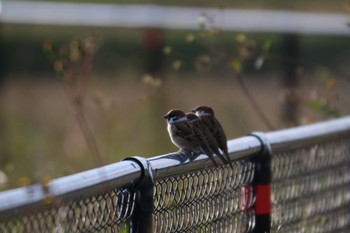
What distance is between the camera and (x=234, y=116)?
1116 centimetres

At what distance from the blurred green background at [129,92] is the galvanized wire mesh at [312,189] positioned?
12.4ft

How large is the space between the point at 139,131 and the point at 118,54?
200 cm

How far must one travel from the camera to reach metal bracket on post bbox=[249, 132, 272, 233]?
4.89m

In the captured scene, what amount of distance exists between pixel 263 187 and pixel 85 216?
64.6 inches

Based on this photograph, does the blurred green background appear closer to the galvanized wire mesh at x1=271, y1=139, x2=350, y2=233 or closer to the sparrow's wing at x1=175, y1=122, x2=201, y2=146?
the galvanized wire mesh at x1=271, y1=139, x2=350, y2=233

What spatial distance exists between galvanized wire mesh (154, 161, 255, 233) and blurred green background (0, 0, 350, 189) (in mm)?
4866

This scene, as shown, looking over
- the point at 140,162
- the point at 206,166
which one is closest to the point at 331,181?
the point at 206,166

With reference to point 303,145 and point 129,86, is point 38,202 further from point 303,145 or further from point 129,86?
point 129,86

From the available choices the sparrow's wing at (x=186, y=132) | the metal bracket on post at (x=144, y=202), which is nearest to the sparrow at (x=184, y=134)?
the sparrow's wing at (x=186, y=132)

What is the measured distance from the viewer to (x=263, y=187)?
4.91 meters

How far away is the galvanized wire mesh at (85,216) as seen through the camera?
3.10m

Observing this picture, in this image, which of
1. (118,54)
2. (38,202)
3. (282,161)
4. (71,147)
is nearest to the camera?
(38,202)

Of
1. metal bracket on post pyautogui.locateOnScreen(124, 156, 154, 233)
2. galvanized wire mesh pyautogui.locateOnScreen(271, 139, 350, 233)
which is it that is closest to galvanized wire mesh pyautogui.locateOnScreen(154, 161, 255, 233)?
metal bracket on post pyautogui.locateOnScreen(124, 156, 154, 233)

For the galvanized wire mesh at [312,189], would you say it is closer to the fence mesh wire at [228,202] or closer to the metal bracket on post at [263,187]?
the fence mesh wire at [228,202]
